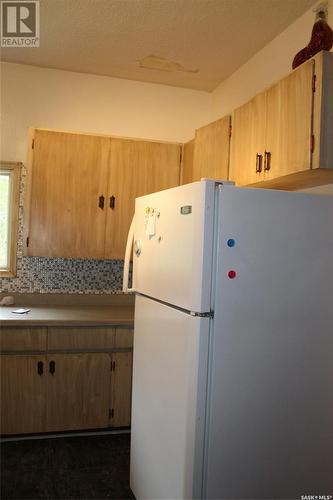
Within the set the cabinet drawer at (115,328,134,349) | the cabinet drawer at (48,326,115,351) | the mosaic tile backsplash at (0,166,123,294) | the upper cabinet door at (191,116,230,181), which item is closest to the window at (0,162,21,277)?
the mosaic tile backsplash at (0,166,123,294)

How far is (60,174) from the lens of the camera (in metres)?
3.08

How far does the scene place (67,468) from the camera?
99.3 inches

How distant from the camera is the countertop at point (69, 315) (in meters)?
2.76

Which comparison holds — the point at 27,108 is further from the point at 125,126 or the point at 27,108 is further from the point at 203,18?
the point at 203,18

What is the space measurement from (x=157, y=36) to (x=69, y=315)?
6.36 feet

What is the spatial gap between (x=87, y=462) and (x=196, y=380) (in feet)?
4.72

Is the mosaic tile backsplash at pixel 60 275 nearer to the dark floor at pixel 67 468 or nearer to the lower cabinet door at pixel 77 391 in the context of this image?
the lower cabinet door at pixel 77 391

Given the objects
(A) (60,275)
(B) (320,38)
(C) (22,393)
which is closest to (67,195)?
(A) (60,275)

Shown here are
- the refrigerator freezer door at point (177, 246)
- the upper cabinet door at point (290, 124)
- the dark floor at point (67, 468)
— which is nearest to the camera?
the refrigerator freezer door at point (177, 246)

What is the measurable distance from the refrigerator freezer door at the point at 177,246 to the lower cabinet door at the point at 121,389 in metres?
0.93

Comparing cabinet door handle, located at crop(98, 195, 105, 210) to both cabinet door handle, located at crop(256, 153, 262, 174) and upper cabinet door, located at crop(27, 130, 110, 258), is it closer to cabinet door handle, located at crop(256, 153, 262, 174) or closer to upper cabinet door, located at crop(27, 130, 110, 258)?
upper cabinet door, located at crop(27, 130, 110, 258)

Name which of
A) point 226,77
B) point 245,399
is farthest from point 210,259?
point 226,77

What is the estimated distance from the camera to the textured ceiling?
2369mm

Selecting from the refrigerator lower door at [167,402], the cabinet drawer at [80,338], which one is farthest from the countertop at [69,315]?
the refrigerator lower door at [167,402]
